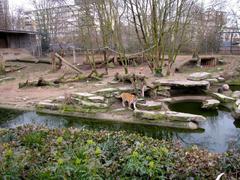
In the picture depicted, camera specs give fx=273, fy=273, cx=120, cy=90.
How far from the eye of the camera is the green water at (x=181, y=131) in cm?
562

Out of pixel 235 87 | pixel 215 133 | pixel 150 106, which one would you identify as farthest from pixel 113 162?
pixel 235 87

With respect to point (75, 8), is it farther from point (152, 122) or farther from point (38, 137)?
point (38, 137)

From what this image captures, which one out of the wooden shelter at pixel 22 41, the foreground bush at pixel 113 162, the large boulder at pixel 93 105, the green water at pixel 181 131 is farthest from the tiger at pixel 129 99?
the wooden shelter at pixel 22 41

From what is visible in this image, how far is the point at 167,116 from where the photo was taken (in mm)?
6457

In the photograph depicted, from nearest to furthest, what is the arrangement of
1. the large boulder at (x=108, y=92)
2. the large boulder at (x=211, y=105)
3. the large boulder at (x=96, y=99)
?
1. the large boulder at (x=211, y=105)
2. the large boulder at (x=96, y=99)
3. the large boulder at (x=108, y=92)

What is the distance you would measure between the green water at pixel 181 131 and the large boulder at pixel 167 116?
0.24 metres

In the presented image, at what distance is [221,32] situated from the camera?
1866 centimetres

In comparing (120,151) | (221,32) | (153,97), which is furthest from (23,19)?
(120,151)

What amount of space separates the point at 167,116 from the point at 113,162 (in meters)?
3.73

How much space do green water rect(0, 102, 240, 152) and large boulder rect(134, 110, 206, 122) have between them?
0.80 ft

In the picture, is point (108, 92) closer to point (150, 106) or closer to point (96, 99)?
point (96, 99)

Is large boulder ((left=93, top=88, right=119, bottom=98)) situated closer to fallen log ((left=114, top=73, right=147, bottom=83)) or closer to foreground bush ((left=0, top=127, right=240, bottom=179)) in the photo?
fallen log ((left=114, top=73, right=147, bottom=83))

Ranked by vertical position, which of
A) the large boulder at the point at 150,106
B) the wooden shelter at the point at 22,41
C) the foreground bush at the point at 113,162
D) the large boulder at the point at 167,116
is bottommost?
the large boulder at the point at 167,116

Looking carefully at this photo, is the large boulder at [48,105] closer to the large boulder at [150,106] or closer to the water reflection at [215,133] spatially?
the large boulder at [150,106]
